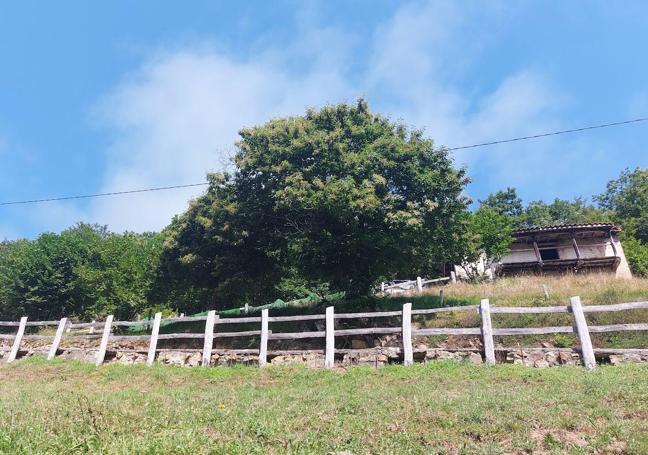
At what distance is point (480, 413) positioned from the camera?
599cm

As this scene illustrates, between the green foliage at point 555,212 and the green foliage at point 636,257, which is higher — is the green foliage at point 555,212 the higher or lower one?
the higher one

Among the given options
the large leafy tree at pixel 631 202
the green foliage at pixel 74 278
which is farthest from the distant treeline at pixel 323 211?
the large leafy tree at pixel 631 202

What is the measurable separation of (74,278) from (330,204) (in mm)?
25859

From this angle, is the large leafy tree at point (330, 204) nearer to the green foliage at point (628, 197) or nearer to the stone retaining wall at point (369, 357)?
the stone retaining wall at point (369, 357)

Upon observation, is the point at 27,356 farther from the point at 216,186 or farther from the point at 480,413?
the point at 480,413

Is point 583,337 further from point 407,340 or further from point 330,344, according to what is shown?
point 330,344

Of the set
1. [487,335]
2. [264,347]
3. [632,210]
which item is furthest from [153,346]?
[632,210]

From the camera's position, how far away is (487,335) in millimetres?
10680

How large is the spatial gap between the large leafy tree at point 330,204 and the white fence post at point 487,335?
4.12 m

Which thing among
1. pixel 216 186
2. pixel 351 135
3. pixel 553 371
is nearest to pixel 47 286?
pixel 216 186

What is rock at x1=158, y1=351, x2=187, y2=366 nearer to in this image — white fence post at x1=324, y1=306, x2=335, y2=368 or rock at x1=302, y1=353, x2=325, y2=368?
rock at x1=302, y1=353, x2=325, y2=368

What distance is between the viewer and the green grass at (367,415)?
4.93 meters

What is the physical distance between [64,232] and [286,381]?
33.1 m

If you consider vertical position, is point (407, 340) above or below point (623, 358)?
above
